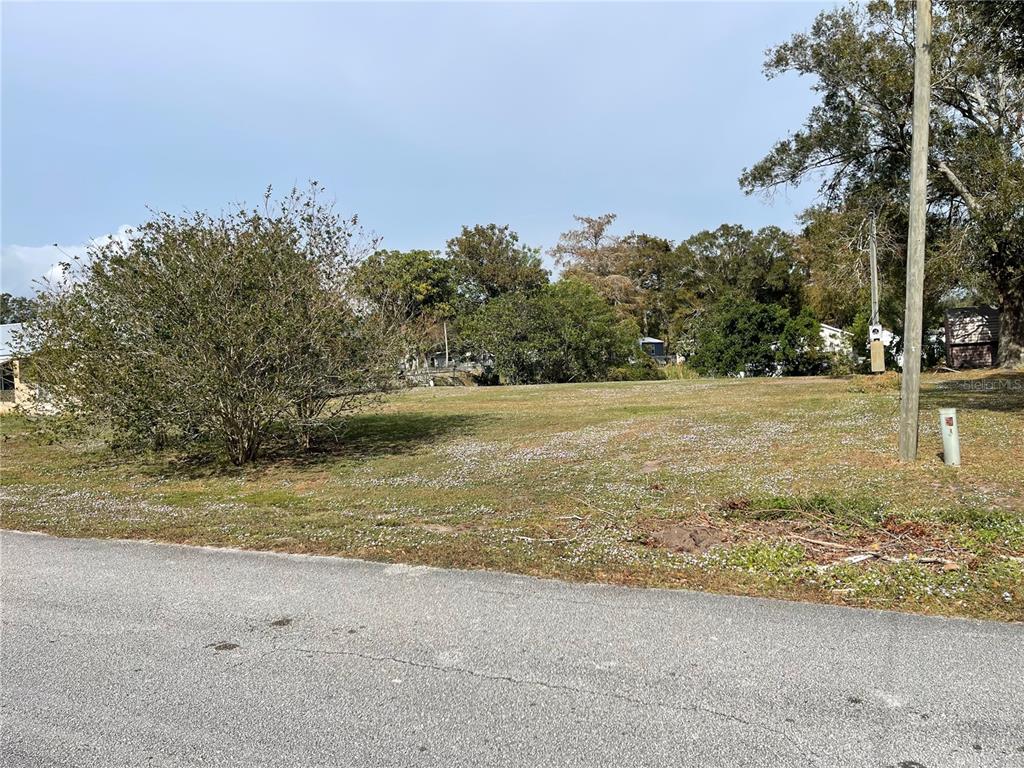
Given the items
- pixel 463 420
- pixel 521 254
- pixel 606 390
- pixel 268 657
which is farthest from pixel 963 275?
pixel 521 254

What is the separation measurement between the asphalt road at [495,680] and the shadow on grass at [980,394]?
36.8 feet

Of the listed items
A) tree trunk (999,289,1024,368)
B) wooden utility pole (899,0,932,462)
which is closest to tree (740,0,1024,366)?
tree trunk (999,289,1024,368)

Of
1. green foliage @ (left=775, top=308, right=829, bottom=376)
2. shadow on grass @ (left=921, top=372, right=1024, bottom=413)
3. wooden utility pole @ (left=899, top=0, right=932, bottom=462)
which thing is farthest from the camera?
green foliage @ (left=775, top=308, right=829, bottom=376)

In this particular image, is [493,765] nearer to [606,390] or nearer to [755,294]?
[606,390]

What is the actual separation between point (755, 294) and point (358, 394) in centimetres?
4835

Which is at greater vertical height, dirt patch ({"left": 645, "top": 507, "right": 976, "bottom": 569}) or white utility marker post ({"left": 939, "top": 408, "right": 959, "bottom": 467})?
white utility marker post ({"left": 939, "top": 408, "right": 959, "bottom": 467})

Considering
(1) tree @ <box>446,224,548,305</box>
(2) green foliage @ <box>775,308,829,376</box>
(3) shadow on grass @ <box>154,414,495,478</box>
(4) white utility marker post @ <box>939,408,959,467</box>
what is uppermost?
(1) tree @ <box>446,224,548,305</box>

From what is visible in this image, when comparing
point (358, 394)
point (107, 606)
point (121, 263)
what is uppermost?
point (121, 263)

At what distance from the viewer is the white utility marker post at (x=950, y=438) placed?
8.02 m

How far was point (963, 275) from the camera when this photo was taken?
22.1m

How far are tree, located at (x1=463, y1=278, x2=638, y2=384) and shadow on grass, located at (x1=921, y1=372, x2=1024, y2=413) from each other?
17.9 metres

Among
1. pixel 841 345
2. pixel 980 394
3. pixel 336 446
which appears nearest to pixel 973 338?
pixel 841 345

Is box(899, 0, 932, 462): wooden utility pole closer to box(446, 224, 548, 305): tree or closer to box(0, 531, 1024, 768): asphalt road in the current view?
box(0, 531, 1024, 768): asphalt road

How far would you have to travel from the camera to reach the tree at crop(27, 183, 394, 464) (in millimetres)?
10070
